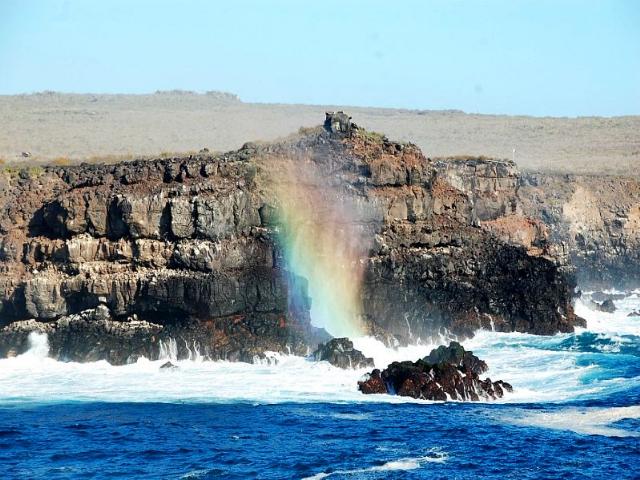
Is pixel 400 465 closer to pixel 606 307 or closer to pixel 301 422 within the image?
pixel 301 422

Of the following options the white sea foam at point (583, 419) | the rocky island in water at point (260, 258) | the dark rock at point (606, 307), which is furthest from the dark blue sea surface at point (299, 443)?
the dark rock at point (606, 307)

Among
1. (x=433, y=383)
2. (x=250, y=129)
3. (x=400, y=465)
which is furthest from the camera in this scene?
(x=250, y=129)

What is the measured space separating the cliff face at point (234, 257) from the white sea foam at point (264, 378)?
1135 millimetres

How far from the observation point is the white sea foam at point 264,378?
1837 inches

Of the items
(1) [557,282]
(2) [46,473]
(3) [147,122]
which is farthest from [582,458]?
A: (3) [147,122]

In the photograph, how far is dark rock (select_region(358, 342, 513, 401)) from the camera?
46.1 metres

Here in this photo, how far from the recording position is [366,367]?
2042 inches

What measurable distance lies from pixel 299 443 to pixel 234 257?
18080mm

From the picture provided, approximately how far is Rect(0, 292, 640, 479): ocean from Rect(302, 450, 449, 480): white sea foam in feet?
0.10

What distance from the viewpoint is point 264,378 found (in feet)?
164

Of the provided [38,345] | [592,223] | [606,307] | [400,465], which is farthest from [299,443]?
[592,223]

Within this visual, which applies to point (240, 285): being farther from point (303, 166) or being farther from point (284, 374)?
point (303, 166)

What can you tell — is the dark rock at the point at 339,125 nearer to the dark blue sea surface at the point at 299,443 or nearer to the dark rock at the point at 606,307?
the dark blue sea surface at the point at 299,443

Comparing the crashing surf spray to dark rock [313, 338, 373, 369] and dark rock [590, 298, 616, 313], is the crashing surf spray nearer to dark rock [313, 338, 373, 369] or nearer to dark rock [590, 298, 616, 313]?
dark rock [313, 338, 373, 369]
